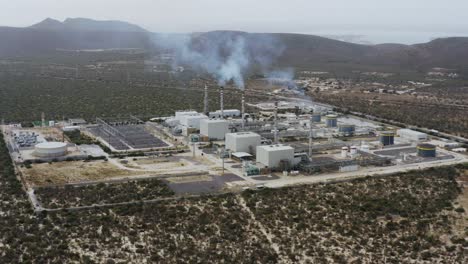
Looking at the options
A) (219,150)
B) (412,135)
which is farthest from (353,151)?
(412,135)

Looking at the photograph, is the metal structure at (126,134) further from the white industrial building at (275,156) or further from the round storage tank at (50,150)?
the white industrial building at (275,156)

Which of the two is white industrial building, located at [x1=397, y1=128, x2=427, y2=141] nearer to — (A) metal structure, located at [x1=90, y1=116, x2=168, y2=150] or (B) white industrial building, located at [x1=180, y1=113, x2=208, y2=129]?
(B) white industrial building, located at [x1=180, y1=113, x2=208, y2=129]

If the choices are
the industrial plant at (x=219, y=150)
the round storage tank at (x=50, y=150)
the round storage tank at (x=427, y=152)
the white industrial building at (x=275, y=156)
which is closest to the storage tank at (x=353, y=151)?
the industrial plant at (x=219, y=150)

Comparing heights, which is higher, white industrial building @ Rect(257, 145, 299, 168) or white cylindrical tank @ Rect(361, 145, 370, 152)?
white industrial building @ Rect(257, 145, 299, 168)

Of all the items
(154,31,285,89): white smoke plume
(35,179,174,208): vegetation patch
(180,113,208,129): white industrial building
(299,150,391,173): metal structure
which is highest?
(154,31,285,89): white smoke plume

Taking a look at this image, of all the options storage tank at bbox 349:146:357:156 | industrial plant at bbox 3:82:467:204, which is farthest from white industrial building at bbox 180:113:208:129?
storage tank at bbox 349:146:357:156

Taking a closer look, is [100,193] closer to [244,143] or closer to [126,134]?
[244,143]
